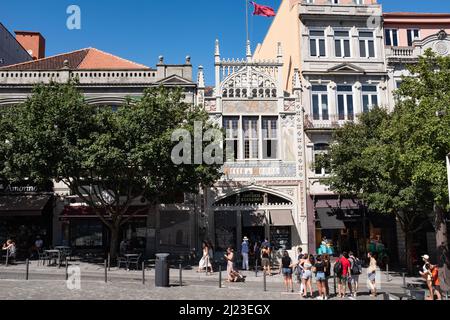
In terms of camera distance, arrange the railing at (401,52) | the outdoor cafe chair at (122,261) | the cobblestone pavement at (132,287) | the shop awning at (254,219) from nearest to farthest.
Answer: the cobblestone pavement at (132,287) → the outdoor cafe chair at (122,261) → the shop awning at (254,219) → the railing at (401,52)

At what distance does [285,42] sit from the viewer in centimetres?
3144

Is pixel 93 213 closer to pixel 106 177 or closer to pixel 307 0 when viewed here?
pixel 106 177

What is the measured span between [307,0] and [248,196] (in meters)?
12.9

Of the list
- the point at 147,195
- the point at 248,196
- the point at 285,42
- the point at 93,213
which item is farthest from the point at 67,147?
the point at 285,42

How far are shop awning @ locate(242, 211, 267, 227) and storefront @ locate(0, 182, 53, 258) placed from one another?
10.6 m

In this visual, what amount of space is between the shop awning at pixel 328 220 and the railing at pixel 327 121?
15.8 ft

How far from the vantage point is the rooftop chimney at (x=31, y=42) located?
122 feet

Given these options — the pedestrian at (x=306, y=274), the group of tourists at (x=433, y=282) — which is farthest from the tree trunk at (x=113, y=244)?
the group of tourists at (x=433, y=282)

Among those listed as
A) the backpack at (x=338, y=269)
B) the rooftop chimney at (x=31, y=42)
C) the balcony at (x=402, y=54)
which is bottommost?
the backpack at (x=338, y=269)

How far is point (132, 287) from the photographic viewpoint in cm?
1619

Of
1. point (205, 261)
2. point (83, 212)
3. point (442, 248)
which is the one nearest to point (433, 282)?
point (442, 248)

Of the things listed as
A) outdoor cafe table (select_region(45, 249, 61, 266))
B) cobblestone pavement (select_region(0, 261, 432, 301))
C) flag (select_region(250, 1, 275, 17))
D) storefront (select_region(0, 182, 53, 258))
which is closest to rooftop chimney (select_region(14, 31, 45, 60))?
storefront (select_region(0, 182, 53, 258))

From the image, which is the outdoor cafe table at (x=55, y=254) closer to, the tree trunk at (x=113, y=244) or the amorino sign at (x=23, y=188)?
the tree trunk at (x=113, y=244)

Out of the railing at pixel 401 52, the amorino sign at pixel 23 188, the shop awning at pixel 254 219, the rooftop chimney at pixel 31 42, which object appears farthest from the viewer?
the rooftop chimney at pixel 31 42
